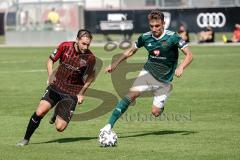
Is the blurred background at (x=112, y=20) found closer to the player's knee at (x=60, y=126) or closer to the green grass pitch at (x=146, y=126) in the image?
the green grass pitch at (x=146, y=126)

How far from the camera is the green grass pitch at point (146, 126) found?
12073 mm

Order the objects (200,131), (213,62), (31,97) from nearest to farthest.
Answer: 1. (200,131)
2. (31,97)
3. (213,62)

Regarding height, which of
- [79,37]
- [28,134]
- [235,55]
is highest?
[79,37]

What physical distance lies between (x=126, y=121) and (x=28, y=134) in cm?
383

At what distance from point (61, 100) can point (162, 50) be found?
79.3 inches

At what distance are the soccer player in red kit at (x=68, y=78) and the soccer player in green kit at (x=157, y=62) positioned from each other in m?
0.45

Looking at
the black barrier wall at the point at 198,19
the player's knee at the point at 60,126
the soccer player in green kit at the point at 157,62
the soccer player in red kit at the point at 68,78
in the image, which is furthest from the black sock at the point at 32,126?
the black barrier wall at the point at 198,19

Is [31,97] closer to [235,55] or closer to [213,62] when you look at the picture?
[213,62]

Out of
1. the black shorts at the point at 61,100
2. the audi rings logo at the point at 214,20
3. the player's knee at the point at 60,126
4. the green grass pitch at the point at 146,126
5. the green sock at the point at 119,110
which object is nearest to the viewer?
the green grass pitch at the point at 146,126

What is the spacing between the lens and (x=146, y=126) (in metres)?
15.7

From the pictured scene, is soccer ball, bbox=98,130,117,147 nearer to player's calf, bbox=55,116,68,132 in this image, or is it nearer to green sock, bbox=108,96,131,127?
green sock, bbox=108,96,131,127

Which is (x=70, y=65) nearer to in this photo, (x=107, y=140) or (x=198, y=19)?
(x=107, y=140)

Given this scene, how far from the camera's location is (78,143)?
1323 centimetres

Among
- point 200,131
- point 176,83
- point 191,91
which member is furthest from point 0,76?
point 200,131
